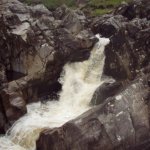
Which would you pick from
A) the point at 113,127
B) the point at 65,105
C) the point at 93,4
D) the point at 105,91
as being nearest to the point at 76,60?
the point at 65,105

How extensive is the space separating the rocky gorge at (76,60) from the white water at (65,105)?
82 cm

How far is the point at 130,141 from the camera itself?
1296 inches

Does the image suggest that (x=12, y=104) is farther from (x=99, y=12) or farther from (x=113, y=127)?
(x=99, y=12)

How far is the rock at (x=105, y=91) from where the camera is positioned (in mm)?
41969

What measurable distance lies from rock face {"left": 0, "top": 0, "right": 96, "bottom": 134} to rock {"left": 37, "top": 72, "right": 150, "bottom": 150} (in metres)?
9.66

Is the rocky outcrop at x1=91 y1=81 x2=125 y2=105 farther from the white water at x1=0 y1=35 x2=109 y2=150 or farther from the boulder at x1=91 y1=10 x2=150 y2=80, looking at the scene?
the boulder at x1=91 y1=10 x2=150 y2=80

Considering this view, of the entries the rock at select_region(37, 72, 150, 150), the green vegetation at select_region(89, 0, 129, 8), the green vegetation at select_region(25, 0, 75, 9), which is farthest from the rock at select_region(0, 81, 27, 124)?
the green vegetation at select_region(25, 0, 75, 9)

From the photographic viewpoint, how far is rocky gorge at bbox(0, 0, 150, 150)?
3309 cm

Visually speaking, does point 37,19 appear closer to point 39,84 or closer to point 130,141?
point 39,84

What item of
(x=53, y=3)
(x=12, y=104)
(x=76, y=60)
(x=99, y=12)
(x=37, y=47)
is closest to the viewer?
(x=12, y=104)

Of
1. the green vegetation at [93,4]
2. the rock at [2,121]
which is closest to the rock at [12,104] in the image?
the rock at [2,121]

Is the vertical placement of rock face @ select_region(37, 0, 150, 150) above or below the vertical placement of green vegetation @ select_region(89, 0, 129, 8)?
above

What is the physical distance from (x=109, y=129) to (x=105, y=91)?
966 cm

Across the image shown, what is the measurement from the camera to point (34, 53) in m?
47.2
